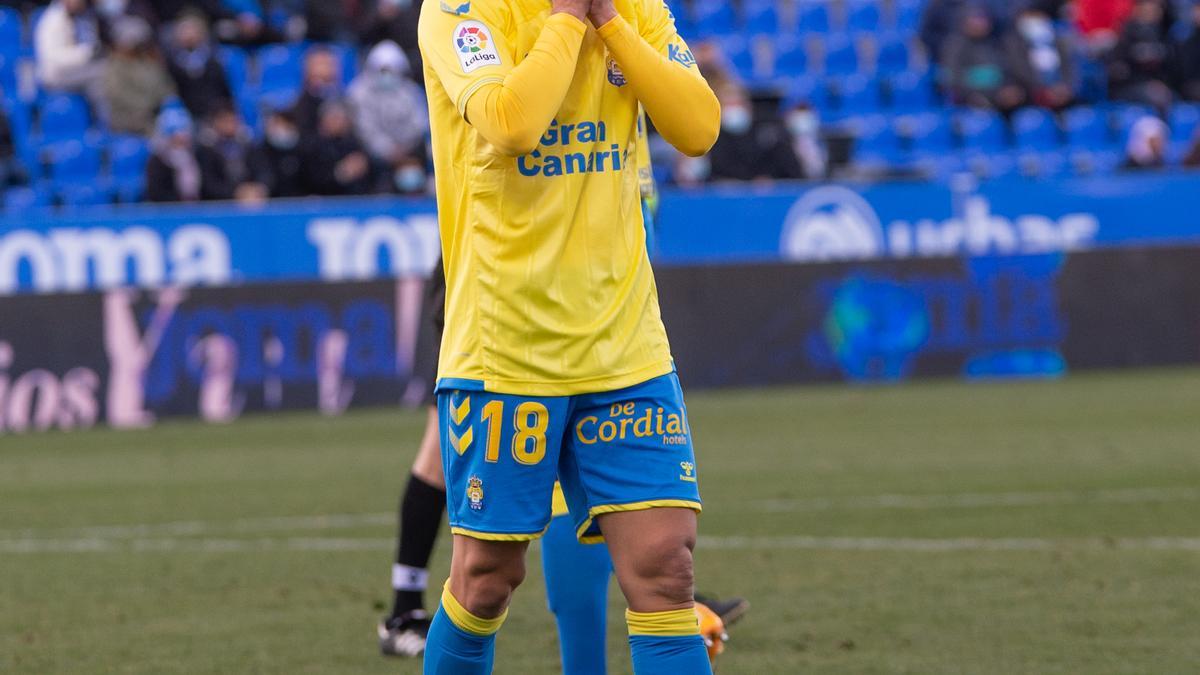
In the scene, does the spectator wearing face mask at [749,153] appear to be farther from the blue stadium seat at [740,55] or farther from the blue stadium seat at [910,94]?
the blue stadium seat at [910,94]

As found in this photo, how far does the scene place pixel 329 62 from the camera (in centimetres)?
1892

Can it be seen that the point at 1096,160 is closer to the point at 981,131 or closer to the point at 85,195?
the point at 981,131

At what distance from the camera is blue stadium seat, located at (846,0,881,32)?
23.7 m

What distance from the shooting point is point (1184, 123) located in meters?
22.7

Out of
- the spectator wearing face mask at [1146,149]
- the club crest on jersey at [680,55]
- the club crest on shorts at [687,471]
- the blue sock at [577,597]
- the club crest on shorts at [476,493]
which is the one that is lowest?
the blue sock at [577,597]

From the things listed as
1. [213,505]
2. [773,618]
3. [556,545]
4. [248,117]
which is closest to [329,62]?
[248,117]

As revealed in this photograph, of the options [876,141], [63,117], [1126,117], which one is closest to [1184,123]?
[1126,117]

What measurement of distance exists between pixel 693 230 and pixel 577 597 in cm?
1325

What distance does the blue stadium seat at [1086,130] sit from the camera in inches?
882

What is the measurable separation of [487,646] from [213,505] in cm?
636

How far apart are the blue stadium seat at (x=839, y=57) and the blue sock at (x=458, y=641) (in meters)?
19.3

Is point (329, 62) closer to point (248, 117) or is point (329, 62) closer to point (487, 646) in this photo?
point (248, 117)

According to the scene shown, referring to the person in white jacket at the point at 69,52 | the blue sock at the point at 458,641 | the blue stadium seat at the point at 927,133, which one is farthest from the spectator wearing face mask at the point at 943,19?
the blue sock at the point at 458,641

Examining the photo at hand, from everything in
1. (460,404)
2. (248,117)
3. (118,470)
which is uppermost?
(248,117)
